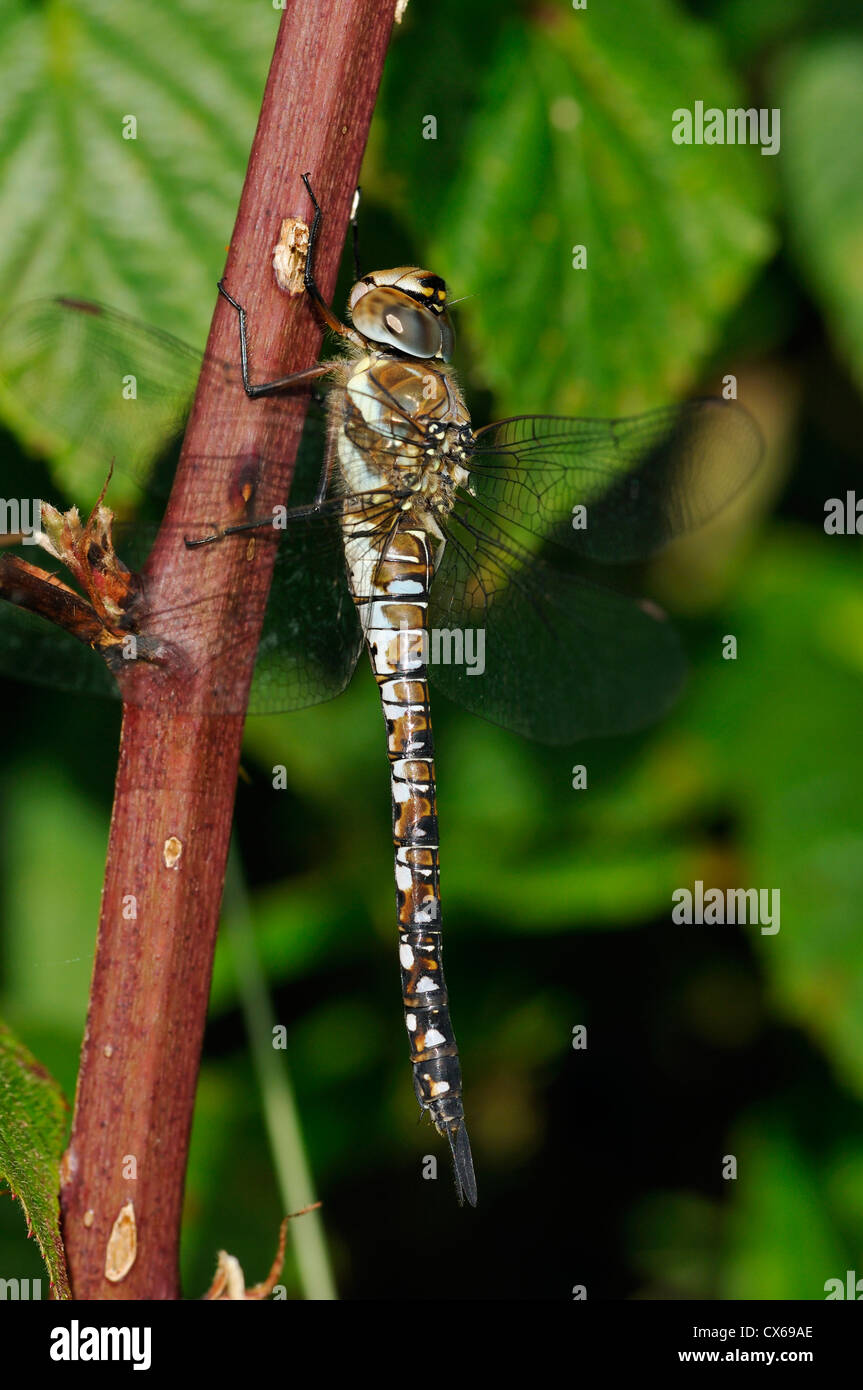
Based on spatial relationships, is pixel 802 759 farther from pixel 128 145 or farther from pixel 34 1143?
pixel 34 1143

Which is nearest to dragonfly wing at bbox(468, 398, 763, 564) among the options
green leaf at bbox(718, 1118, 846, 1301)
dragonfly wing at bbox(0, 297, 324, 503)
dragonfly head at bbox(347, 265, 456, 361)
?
dragonfly head at bbox(347, 265, 456, 361)

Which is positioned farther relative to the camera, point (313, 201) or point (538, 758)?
point (538, 758)

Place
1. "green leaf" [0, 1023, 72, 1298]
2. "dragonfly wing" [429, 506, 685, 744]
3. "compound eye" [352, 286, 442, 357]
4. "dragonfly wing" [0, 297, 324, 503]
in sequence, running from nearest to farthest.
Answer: "green leaf" [0, 1023, 72, 1298], "dragonfly wing" [0, 297, 324, 503], "compound eye" [352, 286, 442, 357], "dragonfly wing" [429, 506, 685, 744]

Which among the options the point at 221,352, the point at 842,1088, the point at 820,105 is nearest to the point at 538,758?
the point at 842,1088

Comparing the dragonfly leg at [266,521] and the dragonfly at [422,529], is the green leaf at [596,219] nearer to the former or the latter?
the dragonfly at [422,529]

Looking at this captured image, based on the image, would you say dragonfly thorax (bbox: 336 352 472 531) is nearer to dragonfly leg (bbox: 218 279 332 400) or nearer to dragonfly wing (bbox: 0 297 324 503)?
dragonfly wing (bbox: 0 297 324 503)

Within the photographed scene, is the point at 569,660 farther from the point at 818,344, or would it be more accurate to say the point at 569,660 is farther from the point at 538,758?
the point at 818,344

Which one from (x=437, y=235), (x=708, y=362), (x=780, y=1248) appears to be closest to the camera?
(x=437, y=235)

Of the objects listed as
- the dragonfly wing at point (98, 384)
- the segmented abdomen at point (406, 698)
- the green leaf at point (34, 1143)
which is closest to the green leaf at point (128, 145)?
the dragonfly wing at point (98, 384)
